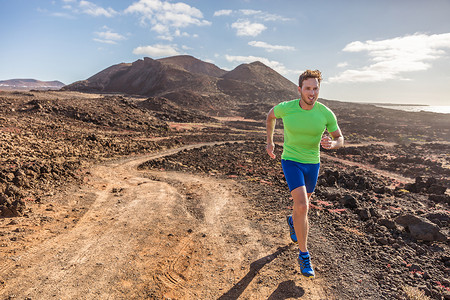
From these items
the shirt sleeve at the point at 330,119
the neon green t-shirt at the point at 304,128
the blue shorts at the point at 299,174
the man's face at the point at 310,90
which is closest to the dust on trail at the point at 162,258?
the blue shorts at the point at 299,174

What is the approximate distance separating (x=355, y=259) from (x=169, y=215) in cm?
384

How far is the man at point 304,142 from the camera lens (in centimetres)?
338

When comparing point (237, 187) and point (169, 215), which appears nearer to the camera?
point (169, 215)

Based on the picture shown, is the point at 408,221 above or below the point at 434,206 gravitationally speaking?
above

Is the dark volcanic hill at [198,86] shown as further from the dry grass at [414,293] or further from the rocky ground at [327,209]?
the dry grass at [414,293]

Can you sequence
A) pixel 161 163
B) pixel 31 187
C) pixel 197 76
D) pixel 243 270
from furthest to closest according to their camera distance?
pixel 197 76 < pixel 161 163 < pixel 31 187 < pixel 243 270

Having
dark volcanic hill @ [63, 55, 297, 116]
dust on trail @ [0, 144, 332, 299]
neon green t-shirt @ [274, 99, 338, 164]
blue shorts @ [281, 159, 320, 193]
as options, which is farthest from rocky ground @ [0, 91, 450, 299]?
dark volcanic hill @ [63, 55, 297, 116]

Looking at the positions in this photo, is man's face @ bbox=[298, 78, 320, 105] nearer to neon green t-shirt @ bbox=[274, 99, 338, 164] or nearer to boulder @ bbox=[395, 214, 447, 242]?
neon green t-shirt @ bbox=[274, 99, 338, 164]

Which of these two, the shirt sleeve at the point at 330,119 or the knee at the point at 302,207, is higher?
the shirt sleeve at the point at 330,119

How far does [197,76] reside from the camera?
305ft

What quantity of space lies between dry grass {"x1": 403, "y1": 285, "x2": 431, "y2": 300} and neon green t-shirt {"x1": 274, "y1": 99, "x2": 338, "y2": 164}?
2.12m

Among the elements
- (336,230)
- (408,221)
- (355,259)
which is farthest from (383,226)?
(355,259)

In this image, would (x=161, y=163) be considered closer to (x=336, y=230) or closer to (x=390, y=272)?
(x=336, y=230)

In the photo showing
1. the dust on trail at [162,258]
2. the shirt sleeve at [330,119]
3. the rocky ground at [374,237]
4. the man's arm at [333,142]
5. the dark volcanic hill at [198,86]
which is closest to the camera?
the man's arm at [333,142]
